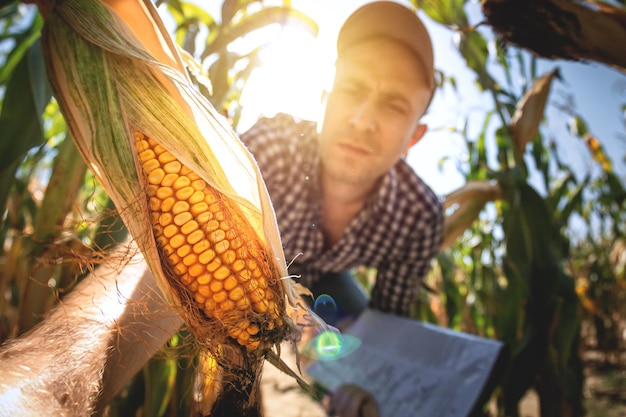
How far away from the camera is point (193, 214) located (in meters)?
0.44

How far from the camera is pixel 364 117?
3.26ft

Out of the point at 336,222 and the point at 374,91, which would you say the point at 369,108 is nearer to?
the point at 374,91

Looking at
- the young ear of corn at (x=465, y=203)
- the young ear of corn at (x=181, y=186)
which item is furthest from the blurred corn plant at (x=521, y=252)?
the young ear of corn at (x=181, y=186)

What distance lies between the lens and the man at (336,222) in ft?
1.19

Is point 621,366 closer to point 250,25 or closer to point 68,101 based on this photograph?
point 250,25

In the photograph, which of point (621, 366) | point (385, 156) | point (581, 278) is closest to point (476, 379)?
point (385, 156)

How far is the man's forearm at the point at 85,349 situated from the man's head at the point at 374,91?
2.09ft

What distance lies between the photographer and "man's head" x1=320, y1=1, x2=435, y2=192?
1.01 meters

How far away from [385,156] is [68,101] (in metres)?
0.80

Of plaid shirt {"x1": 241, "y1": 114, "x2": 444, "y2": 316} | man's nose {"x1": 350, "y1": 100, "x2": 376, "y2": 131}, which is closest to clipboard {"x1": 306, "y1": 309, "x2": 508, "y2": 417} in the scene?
plaid shirt {"x1": 241, "y1": 114, "x2": 444, "y2": 316}

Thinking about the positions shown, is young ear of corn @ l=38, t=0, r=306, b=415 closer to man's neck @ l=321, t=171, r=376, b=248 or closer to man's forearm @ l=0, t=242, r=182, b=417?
man's forearm @ l=0, t=242, r=182, b=417

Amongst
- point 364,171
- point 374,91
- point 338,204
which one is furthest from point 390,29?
point 338,204

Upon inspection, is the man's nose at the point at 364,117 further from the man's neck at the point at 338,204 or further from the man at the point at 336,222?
the man's neck at the point at 338,204

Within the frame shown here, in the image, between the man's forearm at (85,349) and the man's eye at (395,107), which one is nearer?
the man's forearm at (85,349)
